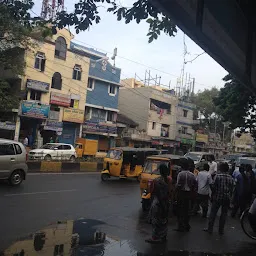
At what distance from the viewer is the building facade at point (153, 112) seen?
45.8m

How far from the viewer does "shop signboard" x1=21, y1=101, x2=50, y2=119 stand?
1177 inches

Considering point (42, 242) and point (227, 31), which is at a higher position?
point (227, 31)

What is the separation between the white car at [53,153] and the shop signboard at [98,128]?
27.8ft

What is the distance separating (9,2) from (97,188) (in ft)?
30.4

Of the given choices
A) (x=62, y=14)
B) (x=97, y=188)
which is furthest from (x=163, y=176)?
(x=97, y=188)

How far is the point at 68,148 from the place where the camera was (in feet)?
91.8

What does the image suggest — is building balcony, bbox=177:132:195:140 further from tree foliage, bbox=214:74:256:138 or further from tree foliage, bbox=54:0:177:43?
tree foliage, bbox=54:0:177:43

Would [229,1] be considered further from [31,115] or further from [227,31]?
[31,115]

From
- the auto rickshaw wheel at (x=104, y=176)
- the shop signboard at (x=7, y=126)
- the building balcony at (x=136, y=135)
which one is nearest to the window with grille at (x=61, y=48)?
the shop signboard at (x=7, y=126)

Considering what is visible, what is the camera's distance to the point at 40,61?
3162 cm

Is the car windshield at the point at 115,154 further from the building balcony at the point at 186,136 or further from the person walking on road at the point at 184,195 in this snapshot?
the building balcony at the point at 186,136

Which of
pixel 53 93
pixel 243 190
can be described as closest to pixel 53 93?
pixel 53 93

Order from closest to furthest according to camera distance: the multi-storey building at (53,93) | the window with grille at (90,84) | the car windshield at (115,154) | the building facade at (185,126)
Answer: the car windshield at (115,154)
the multi-storey building at (53,93)
the window with grille at (90,84)
the building facade at (185,126)

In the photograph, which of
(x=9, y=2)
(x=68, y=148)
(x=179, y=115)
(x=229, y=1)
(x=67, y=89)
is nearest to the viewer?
(x=229, y=1)
